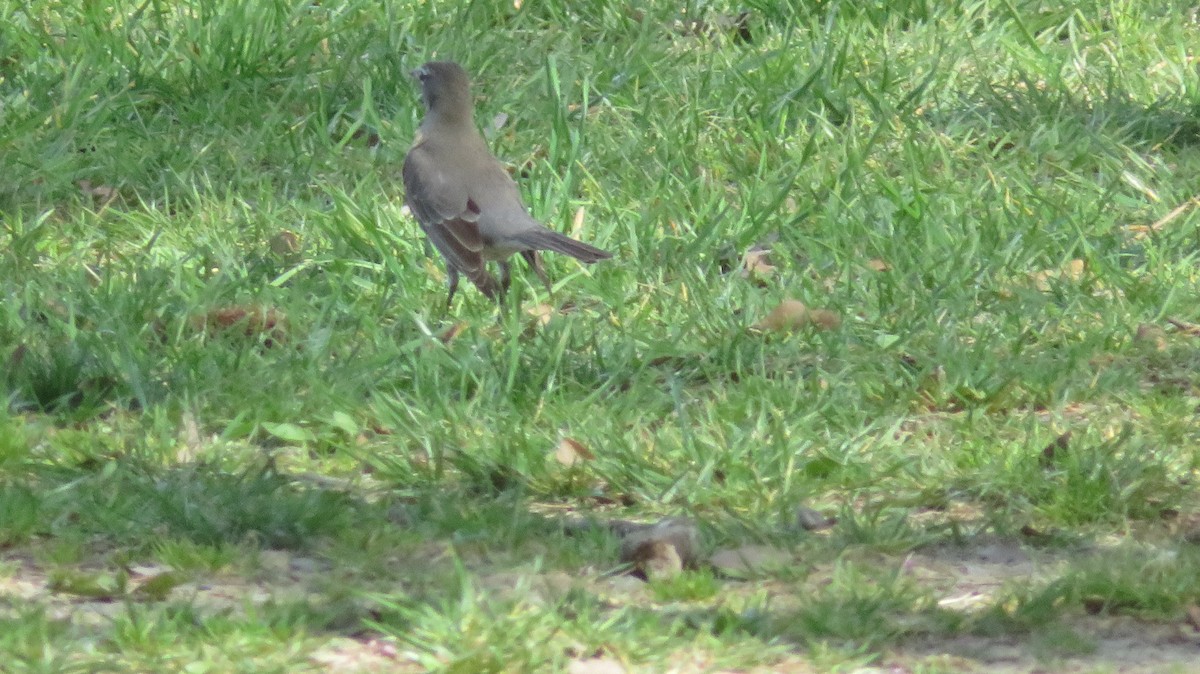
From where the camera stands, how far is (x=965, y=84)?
7812 millimetres

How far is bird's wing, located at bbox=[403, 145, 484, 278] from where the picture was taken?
6273 mm

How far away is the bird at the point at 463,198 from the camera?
623 cm

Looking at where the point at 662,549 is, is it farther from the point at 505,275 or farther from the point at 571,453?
the point at 505,275

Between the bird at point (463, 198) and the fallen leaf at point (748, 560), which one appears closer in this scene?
the fallen leaf at point (748, 560)

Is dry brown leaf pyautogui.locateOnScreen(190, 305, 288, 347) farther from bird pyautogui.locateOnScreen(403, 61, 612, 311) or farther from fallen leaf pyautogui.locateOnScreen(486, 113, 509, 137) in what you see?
fallen leaf pyautogui.locateOnScreen(486, 113, 509, 137)

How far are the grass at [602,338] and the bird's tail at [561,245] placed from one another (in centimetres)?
22

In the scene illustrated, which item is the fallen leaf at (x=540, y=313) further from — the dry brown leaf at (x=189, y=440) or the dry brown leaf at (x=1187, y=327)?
the dry brown leaf at (x=1187, y=327)

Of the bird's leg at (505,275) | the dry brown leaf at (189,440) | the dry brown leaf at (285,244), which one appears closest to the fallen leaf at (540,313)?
the bird's leg at (505,275)

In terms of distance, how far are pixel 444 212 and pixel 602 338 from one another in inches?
39.3

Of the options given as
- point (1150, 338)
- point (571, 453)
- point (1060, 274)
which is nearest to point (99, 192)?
point (571, 453)

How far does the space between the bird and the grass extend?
154 millimetres

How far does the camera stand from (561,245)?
20.0 feet

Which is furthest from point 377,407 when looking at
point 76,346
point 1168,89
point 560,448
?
point 1168,89

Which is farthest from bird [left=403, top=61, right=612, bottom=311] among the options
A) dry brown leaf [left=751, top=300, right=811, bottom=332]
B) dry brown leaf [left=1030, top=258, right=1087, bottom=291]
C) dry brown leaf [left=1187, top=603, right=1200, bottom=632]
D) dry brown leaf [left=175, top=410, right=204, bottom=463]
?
dry brown leaf [left=1187, top=603, right=1200, bottom=632]
